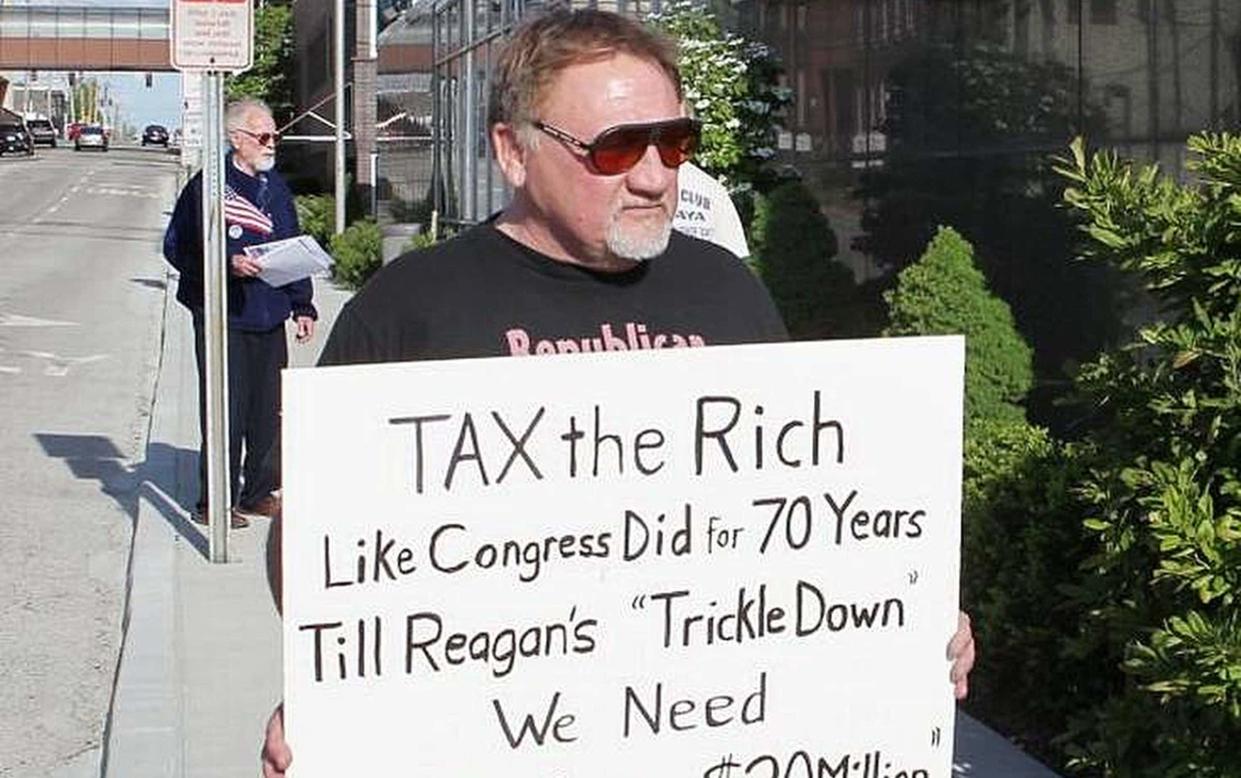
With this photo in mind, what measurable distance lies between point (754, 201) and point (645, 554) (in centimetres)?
893

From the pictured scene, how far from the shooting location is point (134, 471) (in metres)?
Answer: 11.1

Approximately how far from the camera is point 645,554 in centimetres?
281

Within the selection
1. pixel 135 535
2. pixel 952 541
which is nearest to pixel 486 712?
pixel 952 541

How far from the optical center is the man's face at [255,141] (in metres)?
8.65

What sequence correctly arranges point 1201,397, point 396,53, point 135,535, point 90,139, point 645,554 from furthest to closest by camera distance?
point 90,139
point 396,53
point 135,535
point 1201,397
point 645,554

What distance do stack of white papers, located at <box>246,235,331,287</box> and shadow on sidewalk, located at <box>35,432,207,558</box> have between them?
123 cm

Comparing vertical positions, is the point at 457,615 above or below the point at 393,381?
below

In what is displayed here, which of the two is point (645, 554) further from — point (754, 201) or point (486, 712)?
point (754, 201)

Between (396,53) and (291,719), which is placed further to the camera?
(396,53)

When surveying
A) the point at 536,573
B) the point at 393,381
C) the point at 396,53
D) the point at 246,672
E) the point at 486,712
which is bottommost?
the point at 246,672

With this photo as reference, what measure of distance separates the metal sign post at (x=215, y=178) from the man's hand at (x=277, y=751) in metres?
5.54

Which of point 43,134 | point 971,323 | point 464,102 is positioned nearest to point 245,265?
point 971,323

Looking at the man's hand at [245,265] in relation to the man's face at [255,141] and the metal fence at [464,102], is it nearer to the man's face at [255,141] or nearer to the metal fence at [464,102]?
the man's face at [255,141]

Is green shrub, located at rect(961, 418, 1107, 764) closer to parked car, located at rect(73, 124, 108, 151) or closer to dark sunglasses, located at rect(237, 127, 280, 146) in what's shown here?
dark sunglasses, located at rect(237, 127, 280, 146)
